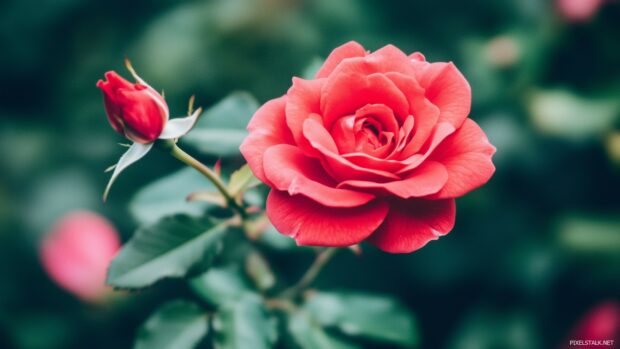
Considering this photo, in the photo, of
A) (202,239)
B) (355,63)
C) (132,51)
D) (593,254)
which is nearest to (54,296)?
(132,51)

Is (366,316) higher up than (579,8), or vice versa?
(579,8)

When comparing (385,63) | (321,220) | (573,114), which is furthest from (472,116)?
(321,220)

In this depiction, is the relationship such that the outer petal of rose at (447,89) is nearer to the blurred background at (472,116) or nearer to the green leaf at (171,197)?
the green leaf at (171,197)

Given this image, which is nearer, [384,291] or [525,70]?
[384,291]

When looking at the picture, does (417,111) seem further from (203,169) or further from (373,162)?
(203,169)

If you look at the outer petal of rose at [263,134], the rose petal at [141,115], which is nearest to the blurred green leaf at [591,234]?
the outer petal of rose at [263,134]

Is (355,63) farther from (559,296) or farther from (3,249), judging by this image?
(3,249)

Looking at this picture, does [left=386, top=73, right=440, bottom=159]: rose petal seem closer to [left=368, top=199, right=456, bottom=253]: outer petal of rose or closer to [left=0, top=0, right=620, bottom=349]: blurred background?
[left=368, top=199, right=456, bottom=253]: outer petal of rose
